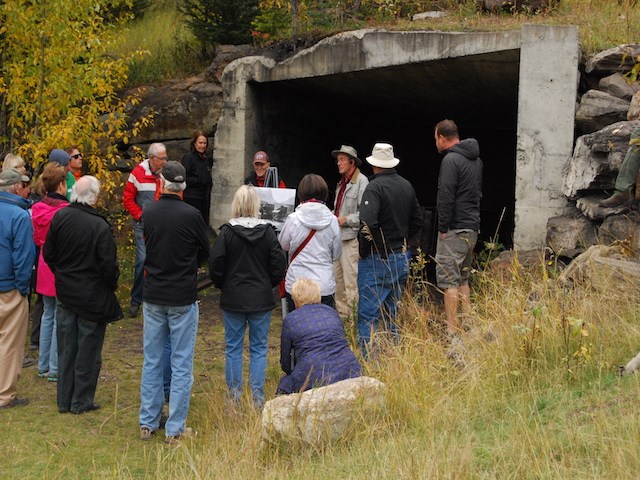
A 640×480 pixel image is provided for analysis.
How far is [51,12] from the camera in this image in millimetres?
9195

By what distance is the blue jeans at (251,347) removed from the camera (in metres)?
6.09

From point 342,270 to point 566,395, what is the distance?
3.92 m

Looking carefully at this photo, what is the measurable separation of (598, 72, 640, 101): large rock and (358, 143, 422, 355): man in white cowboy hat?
2727mm

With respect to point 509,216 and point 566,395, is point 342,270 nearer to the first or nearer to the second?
point 566,395

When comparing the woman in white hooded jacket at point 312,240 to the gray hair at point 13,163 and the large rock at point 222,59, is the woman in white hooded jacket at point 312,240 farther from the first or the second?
the large rock at point 222,59

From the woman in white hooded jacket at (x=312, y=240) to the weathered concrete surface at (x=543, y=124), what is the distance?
2697 mm

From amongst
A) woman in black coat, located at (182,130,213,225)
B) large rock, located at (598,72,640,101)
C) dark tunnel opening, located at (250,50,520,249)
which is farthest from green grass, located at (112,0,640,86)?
woman in black coat, located at (182,130,213,225)

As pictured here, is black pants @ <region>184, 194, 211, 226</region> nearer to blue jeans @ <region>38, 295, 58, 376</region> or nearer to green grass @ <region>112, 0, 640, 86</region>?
green grass @ <region>112, 0, 640, 86</region>

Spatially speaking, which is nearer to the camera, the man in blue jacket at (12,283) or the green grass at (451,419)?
the green grass at (451,419)

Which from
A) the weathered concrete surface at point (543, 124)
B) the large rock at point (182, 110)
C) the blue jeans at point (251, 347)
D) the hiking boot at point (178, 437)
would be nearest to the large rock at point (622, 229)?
the weathered concrete surface at point (543, 124)

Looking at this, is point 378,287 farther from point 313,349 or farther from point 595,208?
point 595,208

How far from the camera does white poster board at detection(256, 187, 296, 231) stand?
345 inches

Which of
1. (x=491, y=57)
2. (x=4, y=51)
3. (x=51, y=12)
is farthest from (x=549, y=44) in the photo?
(x=4, y=51)

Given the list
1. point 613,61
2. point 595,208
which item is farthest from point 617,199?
point 613,61
